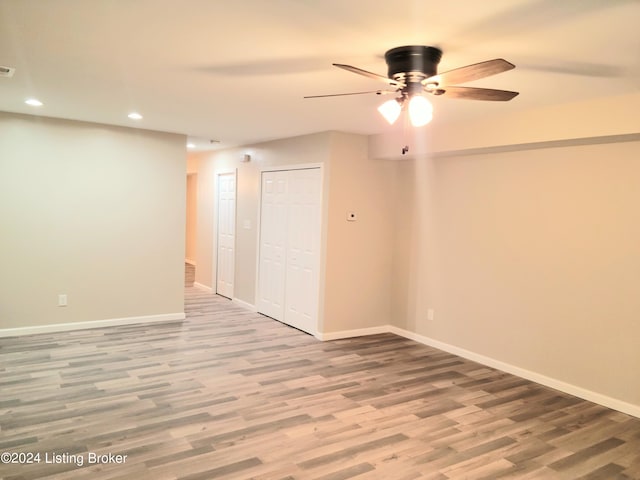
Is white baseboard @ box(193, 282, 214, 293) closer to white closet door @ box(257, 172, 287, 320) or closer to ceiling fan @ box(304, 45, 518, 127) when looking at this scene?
white closet door @ box(257, 172, 287, 320)

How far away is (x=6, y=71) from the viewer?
3.24m

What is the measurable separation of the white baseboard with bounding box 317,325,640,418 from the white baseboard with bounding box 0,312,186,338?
2097 mm

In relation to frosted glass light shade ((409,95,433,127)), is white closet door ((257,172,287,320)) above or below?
below

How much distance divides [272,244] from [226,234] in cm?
154

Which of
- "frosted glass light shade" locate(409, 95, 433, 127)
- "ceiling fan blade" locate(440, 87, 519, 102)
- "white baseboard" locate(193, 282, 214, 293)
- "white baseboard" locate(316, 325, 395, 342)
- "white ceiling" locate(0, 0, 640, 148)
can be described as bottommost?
"white baseboard" locate(316, 325, 395, 342)

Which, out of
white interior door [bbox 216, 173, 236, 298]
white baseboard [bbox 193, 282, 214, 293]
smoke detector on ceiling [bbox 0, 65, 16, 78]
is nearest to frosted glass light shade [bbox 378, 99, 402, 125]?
smoke detector on ceiling [bbox 0, 65, 16, 78]

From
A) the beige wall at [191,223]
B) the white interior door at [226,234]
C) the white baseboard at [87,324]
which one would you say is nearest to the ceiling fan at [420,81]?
the white baseboard at [87,324]

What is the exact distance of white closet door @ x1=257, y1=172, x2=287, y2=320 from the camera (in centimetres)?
612

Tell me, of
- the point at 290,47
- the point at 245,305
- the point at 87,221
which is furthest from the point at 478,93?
the point at 245,305

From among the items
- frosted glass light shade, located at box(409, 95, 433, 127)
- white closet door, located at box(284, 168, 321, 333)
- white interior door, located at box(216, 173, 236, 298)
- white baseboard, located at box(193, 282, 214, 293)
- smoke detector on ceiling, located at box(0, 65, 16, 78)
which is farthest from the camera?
white baseboard, located at box(193, 282, 214, 293)

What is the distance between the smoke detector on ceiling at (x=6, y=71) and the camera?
316cm

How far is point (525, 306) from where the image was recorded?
4367mm

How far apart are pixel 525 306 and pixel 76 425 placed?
3935mm

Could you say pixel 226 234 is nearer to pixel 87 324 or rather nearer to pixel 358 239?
pixel 87 324
